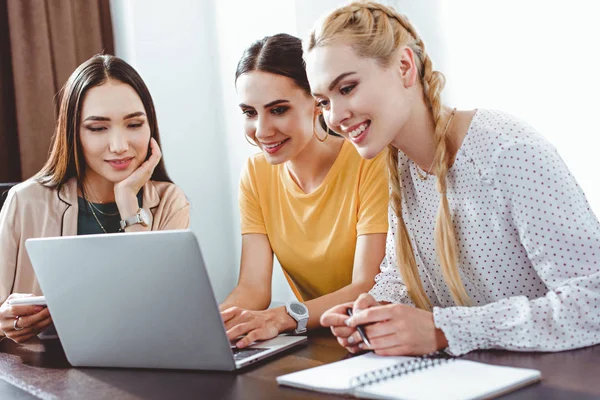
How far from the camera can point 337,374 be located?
987 mm

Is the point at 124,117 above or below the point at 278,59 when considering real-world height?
below

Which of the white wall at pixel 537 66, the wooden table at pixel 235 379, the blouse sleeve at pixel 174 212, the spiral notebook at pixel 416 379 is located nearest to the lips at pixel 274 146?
the blouse sleeve at pixel 174 212

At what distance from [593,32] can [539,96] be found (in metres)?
0.35

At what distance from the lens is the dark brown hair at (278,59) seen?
1.80 m

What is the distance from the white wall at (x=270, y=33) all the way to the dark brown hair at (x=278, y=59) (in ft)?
3.77

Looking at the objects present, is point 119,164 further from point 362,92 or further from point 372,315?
point 372,315

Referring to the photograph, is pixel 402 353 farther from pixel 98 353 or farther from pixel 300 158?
pixel 300 158

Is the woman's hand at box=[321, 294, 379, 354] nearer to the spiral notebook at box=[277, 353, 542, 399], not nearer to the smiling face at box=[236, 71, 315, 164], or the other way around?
the spiral notebook at box=[277, 353, 542, 399]

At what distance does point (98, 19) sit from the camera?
126 inches

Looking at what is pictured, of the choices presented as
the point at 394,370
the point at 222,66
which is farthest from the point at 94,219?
the point at 222,66

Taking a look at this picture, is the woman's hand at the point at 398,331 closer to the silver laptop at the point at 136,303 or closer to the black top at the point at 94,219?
the silver laptop at the point at 136,303

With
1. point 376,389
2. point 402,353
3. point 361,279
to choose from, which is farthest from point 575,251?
point 361,279

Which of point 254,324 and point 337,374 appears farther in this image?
point 254,324

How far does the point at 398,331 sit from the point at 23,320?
0.83m
